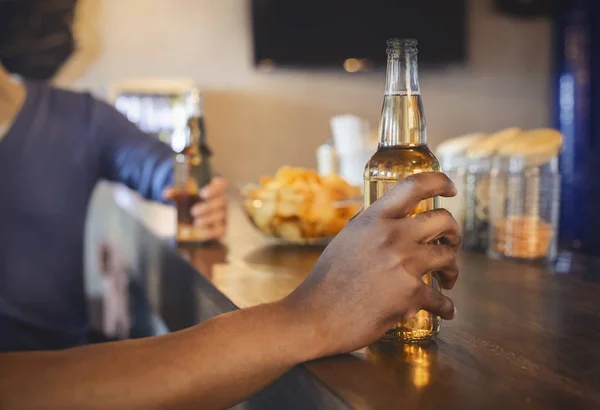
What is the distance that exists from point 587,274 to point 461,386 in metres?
0.52

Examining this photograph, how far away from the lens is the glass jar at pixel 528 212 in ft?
3.32

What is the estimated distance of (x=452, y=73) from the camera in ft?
11.4

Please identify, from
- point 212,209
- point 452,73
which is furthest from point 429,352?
point 452,73

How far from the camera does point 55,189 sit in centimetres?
141

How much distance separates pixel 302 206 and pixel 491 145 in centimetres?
32

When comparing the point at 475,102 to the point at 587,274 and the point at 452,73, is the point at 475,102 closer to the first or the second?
the point at 452,73

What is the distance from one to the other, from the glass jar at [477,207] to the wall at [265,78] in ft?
7.24

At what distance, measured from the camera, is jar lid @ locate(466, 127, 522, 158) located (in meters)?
1.13

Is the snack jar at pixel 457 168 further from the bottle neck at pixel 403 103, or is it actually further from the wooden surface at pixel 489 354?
the bottle neck at pixel 403 103

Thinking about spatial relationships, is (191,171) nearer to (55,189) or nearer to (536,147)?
(55,189)

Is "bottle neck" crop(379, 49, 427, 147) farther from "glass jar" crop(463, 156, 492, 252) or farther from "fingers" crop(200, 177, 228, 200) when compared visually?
"fingers" crop(200, 177, 228, 200)

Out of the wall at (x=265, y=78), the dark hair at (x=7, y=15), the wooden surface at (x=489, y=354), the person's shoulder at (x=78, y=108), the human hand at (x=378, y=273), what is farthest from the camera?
the wall at (x=265, y=78)

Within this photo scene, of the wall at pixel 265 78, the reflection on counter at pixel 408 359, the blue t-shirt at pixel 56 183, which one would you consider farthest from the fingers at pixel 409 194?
the wall at pixel 265 78

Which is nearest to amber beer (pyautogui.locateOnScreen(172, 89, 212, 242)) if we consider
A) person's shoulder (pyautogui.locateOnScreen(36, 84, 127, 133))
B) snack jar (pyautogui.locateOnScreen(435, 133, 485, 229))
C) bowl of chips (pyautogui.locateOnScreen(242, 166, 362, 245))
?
bowl of chips (pyautogui.locateOnScreen(242, 166, 362, 245))
